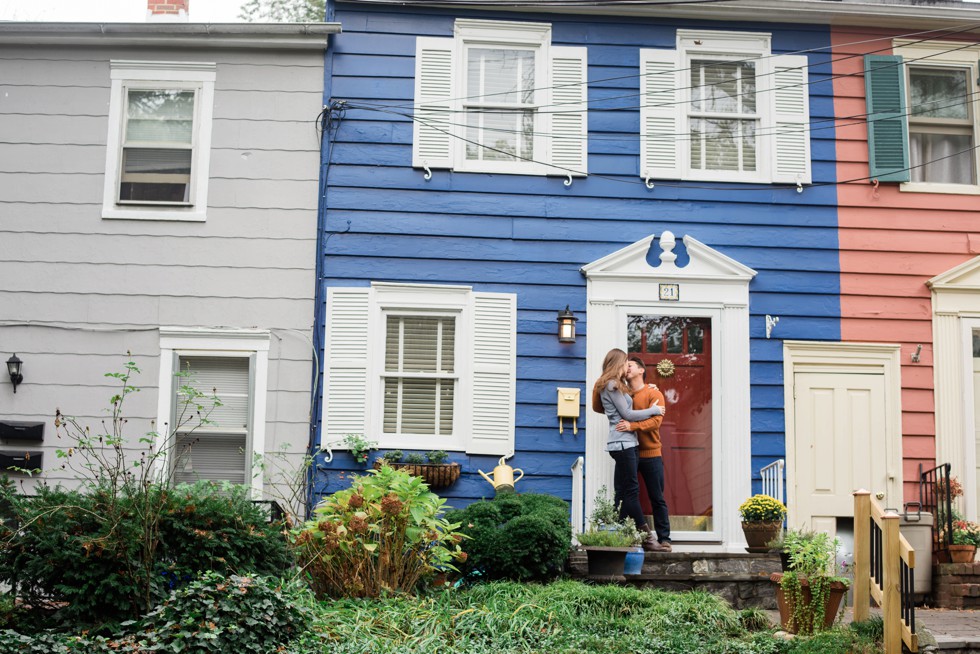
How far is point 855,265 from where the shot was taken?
10852 mm

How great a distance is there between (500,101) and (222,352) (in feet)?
11.8

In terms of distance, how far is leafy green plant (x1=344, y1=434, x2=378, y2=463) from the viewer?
10109 mm

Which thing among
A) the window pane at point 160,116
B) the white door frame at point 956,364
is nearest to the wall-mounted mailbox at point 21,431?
the window pane at point 160,116

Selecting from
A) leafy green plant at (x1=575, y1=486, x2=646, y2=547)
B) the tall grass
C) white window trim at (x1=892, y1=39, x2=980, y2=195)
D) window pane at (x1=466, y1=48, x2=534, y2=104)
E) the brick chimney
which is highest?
the brick chimney

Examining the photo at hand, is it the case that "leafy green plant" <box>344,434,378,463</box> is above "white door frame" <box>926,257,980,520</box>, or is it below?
below

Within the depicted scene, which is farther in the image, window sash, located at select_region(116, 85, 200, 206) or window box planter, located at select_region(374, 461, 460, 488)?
window sash, located at select_region(116, 85, 200, 206)

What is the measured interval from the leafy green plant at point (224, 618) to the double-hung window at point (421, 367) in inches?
146

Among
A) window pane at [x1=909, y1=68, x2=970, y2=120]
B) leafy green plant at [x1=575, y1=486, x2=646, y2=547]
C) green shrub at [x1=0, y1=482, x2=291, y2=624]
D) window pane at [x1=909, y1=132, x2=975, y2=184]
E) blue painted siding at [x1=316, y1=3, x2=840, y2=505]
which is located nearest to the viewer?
green shrub at [x1=0, y1=482, x2=291, y2=624]

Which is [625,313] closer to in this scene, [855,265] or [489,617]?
[855,265]

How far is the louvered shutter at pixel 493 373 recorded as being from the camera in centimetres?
1029

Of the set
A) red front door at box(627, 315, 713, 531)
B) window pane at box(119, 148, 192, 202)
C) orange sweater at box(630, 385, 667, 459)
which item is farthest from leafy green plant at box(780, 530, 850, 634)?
window pane at box(119, 148, 192, 202)

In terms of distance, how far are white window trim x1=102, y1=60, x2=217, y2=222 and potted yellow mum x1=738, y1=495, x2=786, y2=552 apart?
560 centimetres

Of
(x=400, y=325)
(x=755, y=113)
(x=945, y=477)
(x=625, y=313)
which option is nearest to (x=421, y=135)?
(x=400, y=325)

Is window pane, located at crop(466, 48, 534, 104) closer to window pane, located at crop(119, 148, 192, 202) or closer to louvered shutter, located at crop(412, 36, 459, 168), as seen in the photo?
louvered shutter, located at crop(412, 36, 459, 168)
